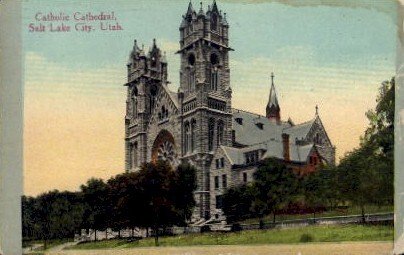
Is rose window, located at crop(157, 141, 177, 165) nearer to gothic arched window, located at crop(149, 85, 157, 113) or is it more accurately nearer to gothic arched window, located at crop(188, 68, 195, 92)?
gothic arched window, located at crop(149, 85, 157, 113)

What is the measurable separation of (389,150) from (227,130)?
2.26 meters

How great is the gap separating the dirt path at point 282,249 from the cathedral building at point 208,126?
0.49 m

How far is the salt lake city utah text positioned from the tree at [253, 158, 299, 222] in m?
2.83

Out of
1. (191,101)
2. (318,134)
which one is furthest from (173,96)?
(318,134)

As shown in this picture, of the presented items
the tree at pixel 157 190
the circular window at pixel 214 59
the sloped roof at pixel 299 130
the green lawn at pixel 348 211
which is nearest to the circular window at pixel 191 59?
the circular window at pixel 214 59

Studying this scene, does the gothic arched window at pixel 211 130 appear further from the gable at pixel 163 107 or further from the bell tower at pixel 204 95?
the gable at pixel 163 107

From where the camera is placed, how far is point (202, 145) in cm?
909

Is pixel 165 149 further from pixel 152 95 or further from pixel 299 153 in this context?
pixel 299 153

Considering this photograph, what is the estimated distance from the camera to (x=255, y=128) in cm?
880

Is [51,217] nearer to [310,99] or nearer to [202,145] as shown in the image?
[202,145]

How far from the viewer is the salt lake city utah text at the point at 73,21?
8.67m

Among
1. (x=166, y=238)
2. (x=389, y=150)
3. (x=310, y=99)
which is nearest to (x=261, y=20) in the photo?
(x=310, y=99)

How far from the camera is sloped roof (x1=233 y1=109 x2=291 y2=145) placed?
28.7 feet

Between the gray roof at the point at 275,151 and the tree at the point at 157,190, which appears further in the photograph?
the tree at the point at 157,190
